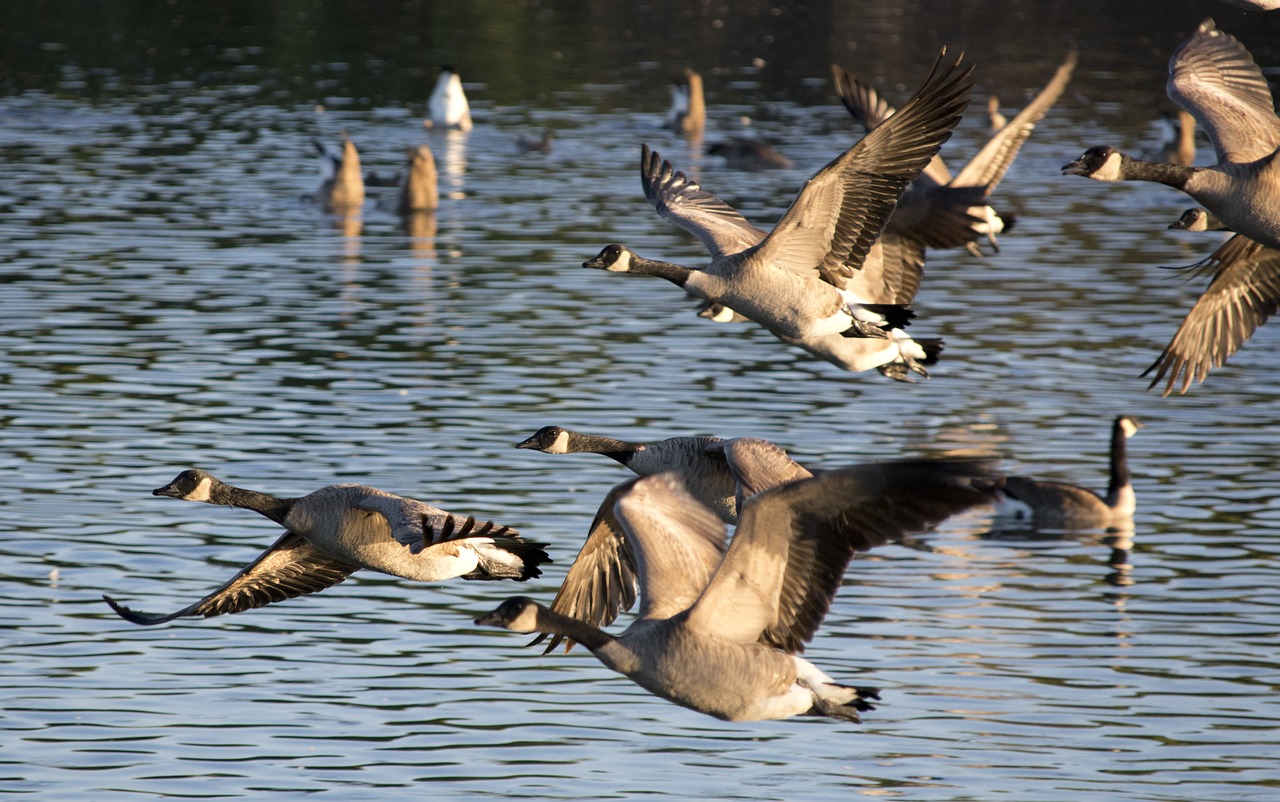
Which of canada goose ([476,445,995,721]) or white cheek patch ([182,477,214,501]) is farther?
white cheek patch ([182,477,214,501])

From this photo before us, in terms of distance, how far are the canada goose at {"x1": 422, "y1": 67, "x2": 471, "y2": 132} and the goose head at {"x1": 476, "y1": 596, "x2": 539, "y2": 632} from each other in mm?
33056

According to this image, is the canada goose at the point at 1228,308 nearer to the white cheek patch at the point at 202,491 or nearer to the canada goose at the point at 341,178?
the white cheek patch at the point at 202,491

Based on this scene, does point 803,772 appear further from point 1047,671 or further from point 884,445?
point 884,445

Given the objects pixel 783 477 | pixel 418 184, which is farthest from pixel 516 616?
pixel 418 184

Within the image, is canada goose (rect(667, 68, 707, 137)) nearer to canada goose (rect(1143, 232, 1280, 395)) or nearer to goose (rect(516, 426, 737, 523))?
canada goose (rect(1143, 232, 1280, 395))

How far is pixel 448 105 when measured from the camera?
4272 centimetres

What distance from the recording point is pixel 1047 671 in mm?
15266

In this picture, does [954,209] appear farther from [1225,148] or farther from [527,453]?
[527,453]

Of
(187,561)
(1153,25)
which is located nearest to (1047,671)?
(187,561)

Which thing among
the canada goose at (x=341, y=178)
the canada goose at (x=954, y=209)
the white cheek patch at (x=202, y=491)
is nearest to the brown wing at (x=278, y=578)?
the white cheek patch at (x=202, y=491)

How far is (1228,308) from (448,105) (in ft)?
103

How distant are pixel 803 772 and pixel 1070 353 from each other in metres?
12.6

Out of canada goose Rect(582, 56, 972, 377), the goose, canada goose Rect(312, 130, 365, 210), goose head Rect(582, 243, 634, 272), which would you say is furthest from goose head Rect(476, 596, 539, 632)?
canada goose Rect(312, 130, 365, 210)

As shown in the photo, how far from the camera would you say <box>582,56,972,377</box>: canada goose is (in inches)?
444
